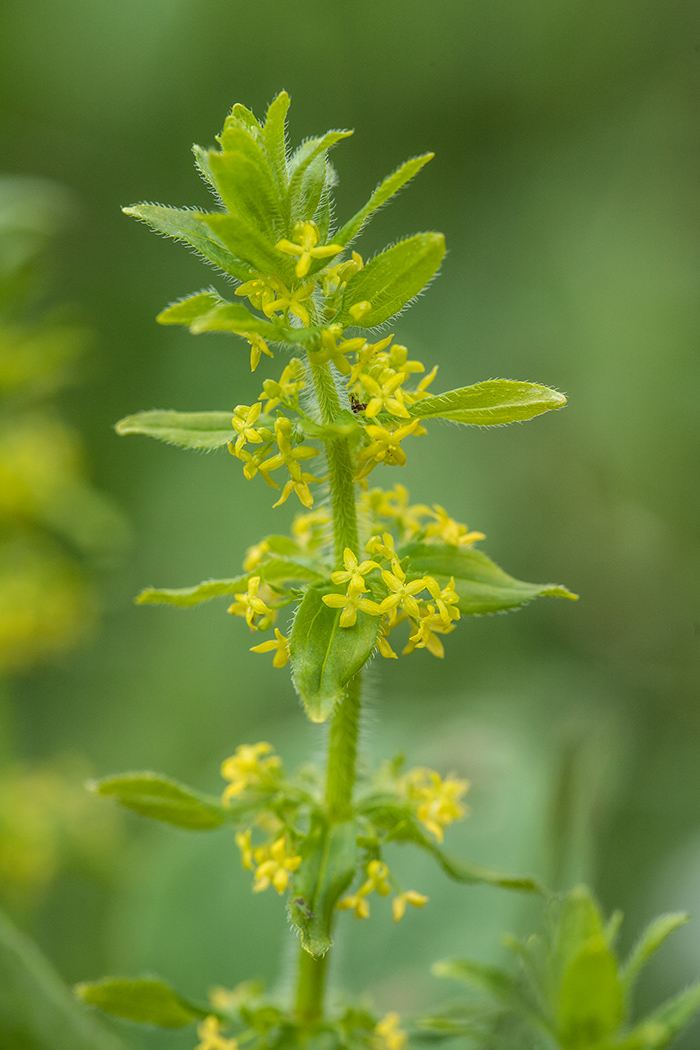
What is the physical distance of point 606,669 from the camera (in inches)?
126

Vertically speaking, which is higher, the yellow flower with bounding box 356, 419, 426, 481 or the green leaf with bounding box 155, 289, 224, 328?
the green leaf with bounding box 155, 289, 224, 328

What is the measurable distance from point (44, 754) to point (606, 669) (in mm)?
1768


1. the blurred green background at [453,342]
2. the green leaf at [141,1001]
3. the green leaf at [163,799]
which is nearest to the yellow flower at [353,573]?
the green leaf at [163,799]

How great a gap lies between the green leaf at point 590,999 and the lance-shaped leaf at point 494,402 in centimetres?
65

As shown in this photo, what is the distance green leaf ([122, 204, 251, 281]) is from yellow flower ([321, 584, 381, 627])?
1.11ft

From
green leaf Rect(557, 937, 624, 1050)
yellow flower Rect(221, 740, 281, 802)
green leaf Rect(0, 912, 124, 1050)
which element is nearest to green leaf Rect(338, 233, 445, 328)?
yellow flower Rect(221, 740, 281, 802)

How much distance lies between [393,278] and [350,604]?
33 centimetres

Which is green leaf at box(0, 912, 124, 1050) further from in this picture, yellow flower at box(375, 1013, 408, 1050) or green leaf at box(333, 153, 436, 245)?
green leaf at box(333, 153, 436, 245)

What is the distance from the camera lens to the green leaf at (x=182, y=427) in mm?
1090

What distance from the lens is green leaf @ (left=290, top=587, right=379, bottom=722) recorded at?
0.95 metres

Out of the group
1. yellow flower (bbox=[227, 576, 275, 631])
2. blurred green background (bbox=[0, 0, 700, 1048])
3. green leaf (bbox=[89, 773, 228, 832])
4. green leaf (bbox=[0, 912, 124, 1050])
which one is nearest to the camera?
yellow flower (bbox=[227, 576, 275, 631])

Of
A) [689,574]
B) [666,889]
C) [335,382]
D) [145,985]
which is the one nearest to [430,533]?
[335,382]

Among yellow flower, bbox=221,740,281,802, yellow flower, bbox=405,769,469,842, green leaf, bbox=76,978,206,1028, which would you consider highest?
yellow flower, bbox=221,740,281,802

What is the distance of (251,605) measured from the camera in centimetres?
103
